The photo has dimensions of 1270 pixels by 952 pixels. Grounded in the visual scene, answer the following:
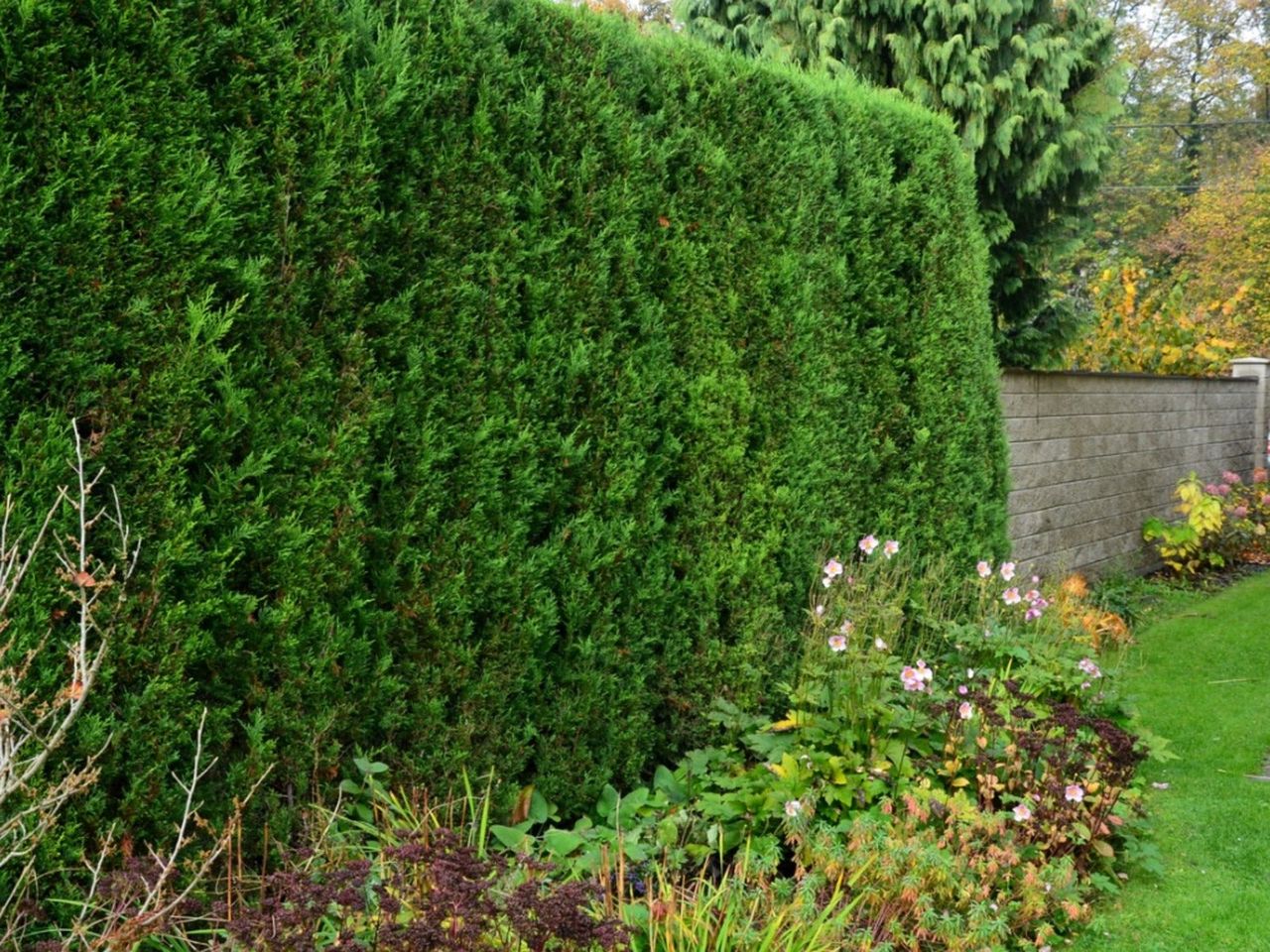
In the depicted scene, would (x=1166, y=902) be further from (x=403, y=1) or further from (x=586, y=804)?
(x=403, y=1)

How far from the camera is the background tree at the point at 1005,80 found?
9.34 m

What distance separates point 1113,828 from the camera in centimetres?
440

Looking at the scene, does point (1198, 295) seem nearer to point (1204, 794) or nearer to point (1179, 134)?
point (1179, 134)

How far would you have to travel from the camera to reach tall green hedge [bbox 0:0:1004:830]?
2797 millimetres

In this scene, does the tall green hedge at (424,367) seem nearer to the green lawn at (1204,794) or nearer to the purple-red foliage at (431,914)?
the purple-red foliage at (431,914)

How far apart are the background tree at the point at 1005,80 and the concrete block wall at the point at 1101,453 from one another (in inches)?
43.7

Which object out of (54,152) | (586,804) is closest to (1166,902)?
(586,804)

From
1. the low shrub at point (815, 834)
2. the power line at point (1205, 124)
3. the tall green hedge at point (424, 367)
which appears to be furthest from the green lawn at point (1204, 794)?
the power line at point (1205, 124)

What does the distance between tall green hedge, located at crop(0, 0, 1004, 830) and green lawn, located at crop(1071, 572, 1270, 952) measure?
163 cm

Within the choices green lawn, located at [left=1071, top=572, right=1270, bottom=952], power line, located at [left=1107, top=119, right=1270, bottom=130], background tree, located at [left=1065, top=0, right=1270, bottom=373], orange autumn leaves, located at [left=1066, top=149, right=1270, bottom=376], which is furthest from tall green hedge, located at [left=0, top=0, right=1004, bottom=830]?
power line, located at [left=1107, top=119, right=1270, bottom=130]

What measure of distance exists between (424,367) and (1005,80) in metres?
7.33

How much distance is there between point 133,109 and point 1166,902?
4.03 metres

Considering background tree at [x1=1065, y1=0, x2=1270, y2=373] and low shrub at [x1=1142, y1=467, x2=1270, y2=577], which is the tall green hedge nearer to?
low shrub at [x1=1142, y1=467, x2=1270, y2=577]

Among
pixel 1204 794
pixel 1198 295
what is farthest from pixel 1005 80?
pixel 1198 295
